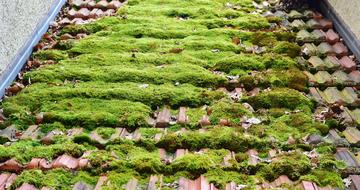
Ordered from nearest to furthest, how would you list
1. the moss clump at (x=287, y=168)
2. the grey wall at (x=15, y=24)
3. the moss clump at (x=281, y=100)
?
1. the moss clump at (x=287, y=168)
2. the moss clump at (x=281, y=100)
3. the grey wall at (x=15, y=24)

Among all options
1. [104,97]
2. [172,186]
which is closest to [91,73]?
[104,97]

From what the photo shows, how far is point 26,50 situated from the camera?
425cm

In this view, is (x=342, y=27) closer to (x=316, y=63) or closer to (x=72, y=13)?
(x=316, y=63)

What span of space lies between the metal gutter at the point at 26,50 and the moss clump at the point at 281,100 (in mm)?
1993

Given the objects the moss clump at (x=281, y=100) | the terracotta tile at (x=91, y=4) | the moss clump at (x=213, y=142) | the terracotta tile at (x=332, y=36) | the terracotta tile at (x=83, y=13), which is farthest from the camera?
the terracotta tile at (x=91, y=4)

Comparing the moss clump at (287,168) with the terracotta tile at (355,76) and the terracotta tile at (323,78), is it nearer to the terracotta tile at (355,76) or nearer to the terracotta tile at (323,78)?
the terracotta tile at (323,78)

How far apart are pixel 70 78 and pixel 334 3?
2932 mm

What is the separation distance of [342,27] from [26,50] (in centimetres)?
313

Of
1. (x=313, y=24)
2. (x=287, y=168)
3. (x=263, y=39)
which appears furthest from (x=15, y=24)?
(x=313, y=24)

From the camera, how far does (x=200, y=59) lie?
4133 mm

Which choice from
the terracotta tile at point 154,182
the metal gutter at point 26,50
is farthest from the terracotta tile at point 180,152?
the metal gutter at point 26,50

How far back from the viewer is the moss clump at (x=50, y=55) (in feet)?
13.8

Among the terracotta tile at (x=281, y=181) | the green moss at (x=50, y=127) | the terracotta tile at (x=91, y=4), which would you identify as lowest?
the terracotta tile at (x=91, y=4)

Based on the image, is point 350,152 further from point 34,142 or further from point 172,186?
point 34,142
